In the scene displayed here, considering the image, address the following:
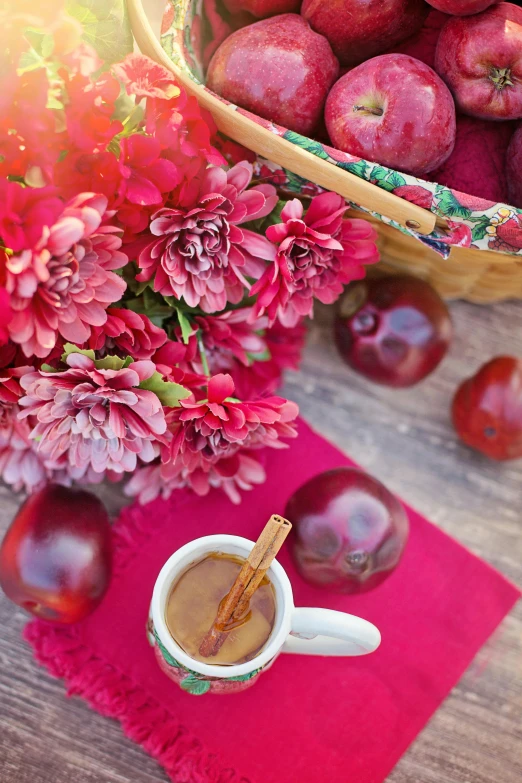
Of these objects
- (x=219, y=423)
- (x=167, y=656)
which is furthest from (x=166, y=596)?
(x=219, y=423)

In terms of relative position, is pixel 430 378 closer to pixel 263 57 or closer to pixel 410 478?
pixel 410 478

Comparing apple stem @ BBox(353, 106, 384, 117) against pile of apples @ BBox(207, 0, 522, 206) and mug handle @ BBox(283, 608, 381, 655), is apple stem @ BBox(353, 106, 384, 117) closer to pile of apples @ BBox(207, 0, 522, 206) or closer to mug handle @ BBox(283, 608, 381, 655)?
pile of apples @ BBox(207, 0, 522, 206)

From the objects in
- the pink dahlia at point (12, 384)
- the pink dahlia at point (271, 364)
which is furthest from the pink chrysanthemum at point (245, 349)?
the pink dahlia at point (12, 384)

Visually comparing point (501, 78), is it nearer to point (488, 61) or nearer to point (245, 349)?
point (488, 61)

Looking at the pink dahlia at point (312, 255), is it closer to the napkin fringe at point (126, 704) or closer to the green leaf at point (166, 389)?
the green leaf at point (166, 389)

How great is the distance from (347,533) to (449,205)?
0.97 feet

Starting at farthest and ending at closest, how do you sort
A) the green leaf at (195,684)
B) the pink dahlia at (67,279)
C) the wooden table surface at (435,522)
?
the wooden table surface at (435,522)
the green leaf at (195,684)
the pink dahlia at (67,279)

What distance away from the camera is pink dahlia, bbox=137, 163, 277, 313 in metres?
0.45

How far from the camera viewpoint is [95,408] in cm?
42

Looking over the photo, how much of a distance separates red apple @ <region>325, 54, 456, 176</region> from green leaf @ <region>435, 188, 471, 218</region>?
0.16ft

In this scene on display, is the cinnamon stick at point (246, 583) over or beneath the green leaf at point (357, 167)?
beneath

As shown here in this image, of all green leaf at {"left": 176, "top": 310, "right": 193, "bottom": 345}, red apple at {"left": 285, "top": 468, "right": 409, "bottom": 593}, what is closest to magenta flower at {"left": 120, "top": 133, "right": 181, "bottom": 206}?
green leaf at {"left": 176, "top": 310, "right": 193, "bottom": 345}

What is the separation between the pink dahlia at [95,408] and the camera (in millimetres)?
417

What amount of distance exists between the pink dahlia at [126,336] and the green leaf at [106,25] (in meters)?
0.23
